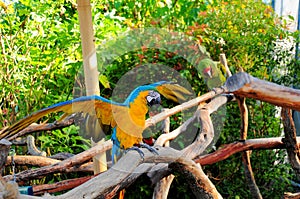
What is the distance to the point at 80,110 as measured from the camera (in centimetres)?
100

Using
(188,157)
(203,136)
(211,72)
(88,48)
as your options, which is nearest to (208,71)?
(211,72)

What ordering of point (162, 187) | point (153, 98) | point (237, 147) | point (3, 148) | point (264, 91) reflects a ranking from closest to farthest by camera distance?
point (153, 98)
point (3, 148)
point (264, 91)
point (162, 187)
point (237, 147)

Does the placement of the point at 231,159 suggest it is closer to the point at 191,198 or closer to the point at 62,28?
the point at 191,198

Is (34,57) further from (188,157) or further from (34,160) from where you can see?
(188,157)

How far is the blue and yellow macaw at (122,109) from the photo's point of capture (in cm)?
96

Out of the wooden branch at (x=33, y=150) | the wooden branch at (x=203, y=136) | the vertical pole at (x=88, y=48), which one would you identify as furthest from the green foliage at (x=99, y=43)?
the vertical pole at (x=88, y=48)

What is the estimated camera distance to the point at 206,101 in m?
1.92

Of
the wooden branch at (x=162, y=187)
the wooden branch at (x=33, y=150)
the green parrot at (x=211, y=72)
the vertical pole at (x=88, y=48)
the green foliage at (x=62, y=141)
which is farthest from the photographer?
the green foliage at (x=62, y=141)

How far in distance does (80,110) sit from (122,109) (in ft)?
0.29

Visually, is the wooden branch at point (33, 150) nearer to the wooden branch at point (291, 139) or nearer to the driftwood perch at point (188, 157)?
the driftwood perch at point (188, 157)

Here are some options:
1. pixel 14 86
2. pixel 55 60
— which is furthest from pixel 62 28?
pixel 14 86

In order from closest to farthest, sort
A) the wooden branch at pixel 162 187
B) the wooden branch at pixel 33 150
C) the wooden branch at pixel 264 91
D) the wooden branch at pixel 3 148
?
the wooden branch at pixel 3 148 → the wooden branch at pixel 264 91 → the wooden branch at pixel 162 187 → the wooden branch at pixel 33 150

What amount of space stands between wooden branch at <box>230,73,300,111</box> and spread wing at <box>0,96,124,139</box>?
39 centimetres

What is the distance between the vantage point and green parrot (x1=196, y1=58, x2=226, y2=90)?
207cm
